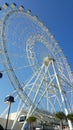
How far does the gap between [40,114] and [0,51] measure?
776 inches

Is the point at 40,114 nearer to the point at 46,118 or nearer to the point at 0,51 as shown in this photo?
the point at 46,118

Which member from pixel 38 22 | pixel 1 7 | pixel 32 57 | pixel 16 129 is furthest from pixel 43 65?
pixel 16 129

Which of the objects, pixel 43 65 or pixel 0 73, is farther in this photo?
pixel 43 65

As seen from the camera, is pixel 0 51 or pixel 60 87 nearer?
pixel 0 51

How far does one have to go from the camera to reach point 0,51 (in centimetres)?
3956

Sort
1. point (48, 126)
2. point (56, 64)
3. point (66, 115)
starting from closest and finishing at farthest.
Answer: point (66, 115), point (56, 64), point (48, 126)

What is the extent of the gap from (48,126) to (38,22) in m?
27.1

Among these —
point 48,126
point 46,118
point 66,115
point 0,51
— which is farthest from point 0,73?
point 48,126

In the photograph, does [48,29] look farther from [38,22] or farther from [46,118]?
[46,118]

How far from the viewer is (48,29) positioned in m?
52.6

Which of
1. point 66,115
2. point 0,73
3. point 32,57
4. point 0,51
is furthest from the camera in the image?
point 32,57

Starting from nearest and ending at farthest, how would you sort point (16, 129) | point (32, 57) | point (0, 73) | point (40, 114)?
point (0, 73) < point (32, 57) < point (40, 114) < point (16, 129)

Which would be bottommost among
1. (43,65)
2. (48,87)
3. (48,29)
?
(48,87)

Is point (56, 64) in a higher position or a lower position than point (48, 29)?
lower
